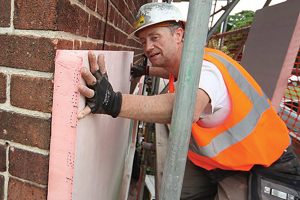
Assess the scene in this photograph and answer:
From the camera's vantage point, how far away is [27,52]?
0.92m

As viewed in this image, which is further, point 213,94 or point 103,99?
point 213,94

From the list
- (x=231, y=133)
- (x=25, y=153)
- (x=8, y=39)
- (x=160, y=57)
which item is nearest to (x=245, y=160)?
(x=231, y=133)

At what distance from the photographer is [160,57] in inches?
72.6

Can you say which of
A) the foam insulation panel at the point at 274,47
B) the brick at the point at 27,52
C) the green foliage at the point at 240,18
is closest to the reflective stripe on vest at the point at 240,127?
the brick at the point at 27,52

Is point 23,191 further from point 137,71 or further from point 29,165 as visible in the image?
point 137,71

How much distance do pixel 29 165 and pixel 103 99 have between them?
364mm

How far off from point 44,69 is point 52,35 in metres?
0.12

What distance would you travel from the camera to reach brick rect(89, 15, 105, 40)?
1.19m

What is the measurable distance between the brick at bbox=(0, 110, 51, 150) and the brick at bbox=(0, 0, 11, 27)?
319mm

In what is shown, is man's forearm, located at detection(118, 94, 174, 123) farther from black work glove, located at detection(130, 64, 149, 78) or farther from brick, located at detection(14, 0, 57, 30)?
black work glove, located at detection(130, 64, 149, 78)

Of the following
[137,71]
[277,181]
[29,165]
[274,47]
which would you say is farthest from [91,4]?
[274,47]

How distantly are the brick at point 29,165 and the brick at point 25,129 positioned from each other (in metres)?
0.04

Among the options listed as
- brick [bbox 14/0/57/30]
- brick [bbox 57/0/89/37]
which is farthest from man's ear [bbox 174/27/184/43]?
brick [bbox 14/0/57/30]

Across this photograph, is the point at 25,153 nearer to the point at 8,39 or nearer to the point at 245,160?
the point at 8,39
